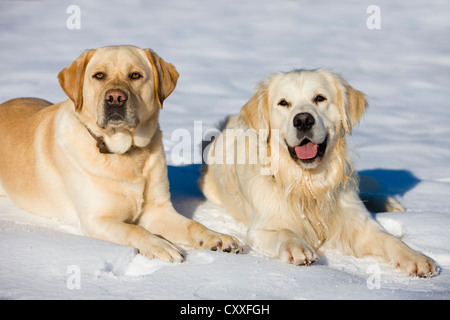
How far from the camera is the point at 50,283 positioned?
2643mm

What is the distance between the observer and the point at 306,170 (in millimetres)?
3848

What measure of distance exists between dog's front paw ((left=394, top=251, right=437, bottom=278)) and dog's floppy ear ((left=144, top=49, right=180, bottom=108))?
1.97 meters

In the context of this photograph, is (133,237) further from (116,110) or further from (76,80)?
(76,80)

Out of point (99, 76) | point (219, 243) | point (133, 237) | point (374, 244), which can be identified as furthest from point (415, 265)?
point (99, 76)

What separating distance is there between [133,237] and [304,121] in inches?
52.6

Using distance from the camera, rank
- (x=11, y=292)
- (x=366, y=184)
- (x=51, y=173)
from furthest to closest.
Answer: (x=366, y=184) < (x=51, y=173) < (x=11, y=292)

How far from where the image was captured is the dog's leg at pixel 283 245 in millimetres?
3198

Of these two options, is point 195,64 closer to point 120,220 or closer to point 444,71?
point 444,71

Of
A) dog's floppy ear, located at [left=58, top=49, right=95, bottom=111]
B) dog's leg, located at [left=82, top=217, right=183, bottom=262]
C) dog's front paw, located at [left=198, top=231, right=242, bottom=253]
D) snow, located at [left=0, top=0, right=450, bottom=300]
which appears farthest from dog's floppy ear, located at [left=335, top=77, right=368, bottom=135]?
dog's floppy ear, located at [left=58, top=49, right=95, bottom=111]

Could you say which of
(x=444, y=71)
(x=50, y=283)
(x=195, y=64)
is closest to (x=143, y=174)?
(x=50, y=283)

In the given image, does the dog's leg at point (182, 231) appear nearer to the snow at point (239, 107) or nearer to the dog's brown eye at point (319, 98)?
the snow at point (239, 107)

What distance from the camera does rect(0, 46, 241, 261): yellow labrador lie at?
11.8ft

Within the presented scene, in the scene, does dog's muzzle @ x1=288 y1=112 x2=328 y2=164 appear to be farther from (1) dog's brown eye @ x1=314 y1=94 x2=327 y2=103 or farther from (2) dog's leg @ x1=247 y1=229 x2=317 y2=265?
(2) dog's leg @ x1=247 y1=229 x2=317 y2=265

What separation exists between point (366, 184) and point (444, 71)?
814cm
